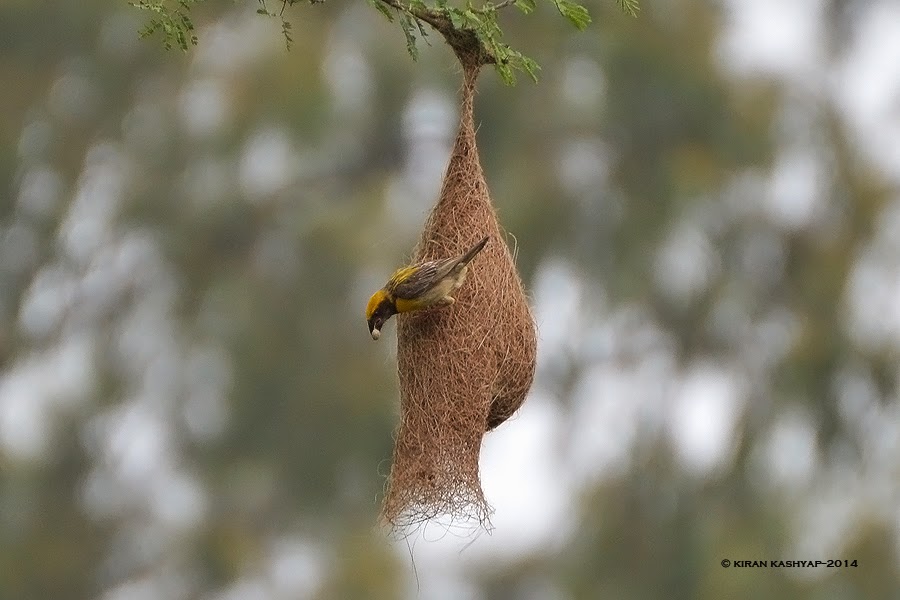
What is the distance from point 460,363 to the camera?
128 inches

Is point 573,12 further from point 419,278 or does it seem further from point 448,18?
point 419,278

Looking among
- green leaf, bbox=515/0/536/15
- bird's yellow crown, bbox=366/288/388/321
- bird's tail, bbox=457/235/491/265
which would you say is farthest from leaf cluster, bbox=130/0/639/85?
bird's yellow crown, bbox=366/288/388/321

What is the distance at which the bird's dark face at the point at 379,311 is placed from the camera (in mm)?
3199

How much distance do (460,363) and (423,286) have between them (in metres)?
0.25

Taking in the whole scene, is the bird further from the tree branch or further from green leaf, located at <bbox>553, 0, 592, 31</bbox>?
green leaf, located at <bbox>553, 0, 592, 31</bbox>

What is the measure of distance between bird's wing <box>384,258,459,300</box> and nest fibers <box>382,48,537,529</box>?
0.16 metres

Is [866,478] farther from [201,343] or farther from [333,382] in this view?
[201,343]

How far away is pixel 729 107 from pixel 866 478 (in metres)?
1.95

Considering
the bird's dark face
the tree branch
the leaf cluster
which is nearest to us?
the leaf cluster

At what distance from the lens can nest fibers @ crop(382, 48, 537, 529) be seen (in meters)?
3.25

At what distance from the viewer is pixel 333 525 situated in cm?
634

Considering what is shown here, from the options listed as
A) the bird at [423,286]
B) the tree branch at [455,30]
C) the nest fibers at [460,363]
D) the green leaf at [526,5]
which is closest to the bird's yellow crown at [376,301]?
the bird at [423,286]

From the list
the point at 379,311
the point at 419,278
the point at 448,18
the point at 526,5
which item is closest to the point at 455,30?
the point at 448,18

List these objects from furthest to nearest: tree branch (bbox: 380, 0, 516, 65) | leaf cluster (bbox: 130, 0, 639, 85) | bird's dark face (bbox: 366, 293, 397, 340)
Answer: bird's dark face (bbox: 366, 293, 397, 340), tree branch (bbox: 380, 0, 516, 65), leaf cluster (bbox: 130, 0, 639, 85)
